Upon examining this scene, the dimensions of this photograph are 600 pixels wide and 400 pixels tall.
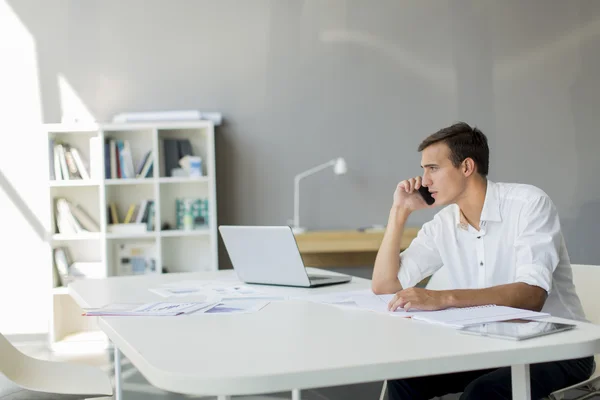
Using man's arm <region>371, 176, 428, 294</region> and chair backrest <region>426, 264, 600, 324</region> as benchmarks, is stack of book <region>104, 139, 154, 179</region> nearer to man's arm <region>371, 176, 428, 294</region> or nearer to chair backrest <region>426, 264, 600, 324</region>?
man's arm <region>371, 176, 428, 294</region>

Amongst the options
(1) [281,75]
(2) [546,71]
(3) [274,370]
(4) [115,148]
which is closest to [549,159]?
(2) [546,71]

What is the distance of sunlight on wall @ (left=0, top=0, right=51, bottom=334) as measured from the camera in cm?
513

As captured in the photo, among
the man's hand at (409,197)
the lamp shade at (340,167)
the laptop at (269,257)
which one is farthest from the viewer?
the lamp shade at (340,167)

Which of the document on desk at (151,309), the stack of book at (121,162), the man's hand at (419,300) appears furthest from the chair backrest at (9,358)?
the stack of book at (121,162)

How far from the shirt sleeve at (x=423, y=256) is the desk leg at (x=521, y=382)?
106 cm

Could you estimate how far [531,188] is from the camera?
229 cm

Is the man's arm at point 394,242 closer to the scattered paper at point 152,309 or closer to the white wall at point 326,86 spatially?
the scattered paper at point 152,309

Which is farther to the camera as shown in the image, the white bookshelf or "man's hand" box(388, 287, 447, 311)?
the white bookshelf

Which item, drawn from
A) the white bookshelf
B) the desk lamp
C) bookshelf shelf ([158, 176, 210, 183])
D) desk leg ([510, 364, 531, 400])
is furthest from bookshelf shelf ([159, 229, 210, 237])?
desk leg ([510, 364, 531, 400])

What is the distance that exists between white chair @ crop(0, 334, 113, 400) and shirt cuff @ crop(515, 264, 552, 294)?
45.8 inches

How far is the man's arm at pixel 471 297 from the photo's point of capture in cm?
179

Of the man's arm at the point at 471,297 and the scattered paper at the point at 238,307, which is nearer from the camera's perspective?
the man's arm at the point at 471,297

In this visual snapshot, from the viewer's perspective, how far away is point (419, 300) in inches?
70.3

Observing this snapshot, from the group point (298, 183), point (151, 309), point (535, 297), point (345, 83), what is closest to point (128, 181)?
point (298, 183)
